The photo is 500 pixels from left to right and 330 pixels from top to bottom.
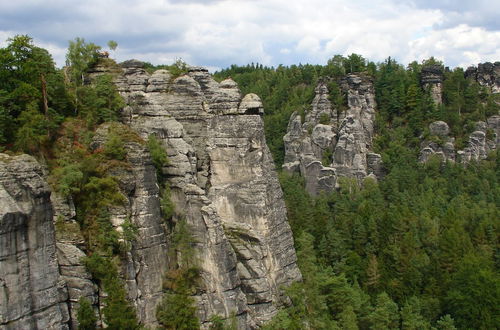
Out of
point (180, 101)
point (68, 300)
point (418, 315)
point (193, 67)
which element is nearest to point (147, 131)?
point (180, 101)

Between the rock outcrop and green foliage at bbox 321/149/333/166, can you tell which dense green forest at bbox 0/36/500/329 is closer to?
the rock outcrop

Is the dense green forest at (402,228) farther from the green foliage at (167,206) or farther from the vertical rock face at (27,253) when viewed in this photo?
the vertical rock face at (27,253)

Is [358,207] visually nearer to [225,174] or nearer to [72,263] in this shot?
[225,174]

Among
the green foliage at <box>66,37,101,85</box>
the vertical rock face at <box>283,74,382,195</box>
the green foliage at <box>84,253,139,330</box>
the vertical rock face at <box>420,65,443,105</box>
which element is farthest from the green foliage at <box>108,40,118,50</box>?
the vertical rock face at <box>420,65,443,105</box>

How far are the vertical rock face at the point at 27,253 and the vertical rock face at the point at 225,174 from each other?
8746 mm

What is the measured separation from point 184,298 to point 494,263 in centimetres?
3288

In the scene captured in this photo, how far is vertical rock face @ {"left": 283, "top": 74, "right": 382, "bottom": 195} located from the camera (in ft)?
248

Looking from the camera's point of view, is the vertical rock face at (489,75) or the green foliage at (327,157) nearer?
the green foliage at (327,157)

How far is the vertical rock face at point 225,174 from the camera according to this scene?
29.2 meters

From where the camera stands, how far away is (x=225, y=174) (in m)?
33.1

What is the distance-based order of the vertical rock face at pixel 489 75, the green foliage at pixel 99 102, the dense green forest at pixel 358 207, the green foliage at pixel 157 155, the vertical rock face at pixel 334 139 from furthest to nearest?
the vertical rock face at pixel 489 75 → the vertical rock face at pixel 334 139 → the green foliage at pixel 99 102 → the green foliage at pixel 157 155 → the dense green forest at pixel 358 207

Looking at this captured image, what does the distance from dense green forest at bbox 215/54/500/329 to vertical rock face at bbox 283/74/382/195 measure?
6.66ft

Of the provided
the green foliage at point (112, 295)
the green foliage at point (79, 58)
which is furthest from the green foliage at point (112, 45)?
the green foliage at point (112, 295)

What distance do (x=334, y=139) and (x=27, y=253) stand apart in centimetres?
6342
